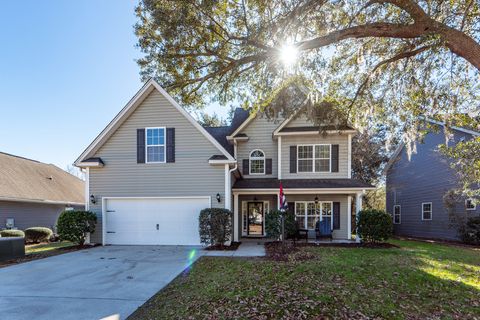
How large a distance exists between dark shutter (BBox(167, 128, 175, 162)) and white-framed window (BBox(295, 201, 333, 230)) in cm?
682

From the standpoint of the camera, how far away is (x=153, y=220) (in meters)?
12.4

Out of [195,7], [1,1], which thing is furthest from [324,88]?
[1,1]

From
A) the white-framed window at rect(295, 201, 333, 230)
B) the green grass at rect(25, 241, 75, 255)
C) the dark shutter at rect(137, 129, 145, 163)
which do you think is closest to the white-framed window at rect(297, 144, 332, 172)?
the white-framed window at rect(295, 201, 333, 230)

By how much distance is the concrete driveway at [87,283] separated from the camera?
16.5 feet

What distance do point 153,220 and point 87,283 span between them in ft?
19.1

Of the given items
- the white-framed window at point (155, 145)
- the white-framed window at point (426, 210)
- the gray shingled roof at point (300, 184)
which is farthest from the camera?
the white-framed window at point (426, 210)

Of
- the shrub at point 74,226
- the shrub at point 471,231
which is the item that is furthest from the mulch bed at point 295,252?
the shrub at point 74,226

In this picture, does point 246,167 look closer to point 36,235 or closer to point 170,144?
point 170,144

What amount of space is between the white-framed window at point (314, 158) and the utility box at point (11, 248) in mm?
12174

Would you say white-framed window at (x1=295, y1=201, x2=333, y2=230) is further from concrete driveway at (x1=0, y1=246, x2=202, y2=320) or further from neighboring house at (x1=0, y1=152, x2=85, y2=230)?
neighboring house at (x1=0, y1=152, x2=85, y2=230)

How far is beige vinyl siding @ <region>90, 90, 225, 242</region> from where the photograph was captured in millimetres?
12227

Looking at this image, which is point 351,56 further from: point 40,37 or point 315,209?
point 40,37

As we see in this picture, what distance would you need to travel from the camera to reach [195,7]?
808 cm

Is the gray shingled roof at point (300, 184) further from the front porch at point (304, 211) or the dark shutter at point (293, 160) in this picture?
the dark shutter at point (293, 160)
